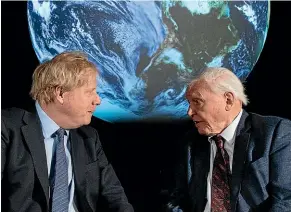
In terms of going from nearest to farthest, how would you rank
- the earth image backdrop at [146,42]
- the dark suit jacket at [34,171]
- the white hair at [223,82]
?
the dark suit jacket at [34,171], the white hair at [223,82], the earth image backdrop at [146,42]

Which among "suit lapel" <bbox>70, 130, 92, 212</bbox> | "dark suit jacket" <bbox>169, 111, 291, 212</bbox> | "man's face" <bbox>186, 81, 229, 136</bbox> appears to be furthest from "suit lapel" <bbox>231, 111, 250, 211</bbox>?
"suit lapel" <bbox>70, 130, 92, 212</bbox>

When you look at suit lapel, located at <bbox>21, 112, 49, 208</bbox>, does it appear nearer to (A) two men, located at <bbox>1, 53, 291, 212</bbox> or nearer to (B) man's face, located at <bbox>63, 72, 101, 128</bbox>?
(A) two men, located at <bbox>1, 53, 291, 212</bbox>

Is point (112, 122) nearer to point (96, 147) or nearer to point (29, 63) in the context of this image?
point (29, 63)

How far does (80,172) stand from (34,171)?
0.80 feet

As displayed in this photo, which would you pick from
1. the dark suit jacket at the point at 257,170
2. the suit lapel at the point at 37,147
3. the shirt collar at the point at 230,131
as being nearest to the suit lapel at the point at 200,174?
the dark suit jacket at the point at 257,170

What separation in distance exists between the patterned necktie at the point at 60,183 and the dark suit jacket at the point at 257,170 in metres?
0.58

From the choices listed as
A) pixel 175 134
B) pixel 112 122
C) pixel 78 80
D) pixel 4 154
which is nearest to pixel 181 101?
pixel 175 134

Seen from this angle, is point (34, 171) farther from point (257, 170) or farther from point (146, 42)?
point (146, 42)

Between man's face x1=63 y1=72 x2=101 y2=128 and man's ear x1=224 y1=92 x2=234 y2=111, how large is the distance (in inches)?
25.2

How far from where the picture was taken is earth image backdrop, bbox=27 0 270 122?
3.69m

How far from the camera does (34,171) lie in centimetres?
247

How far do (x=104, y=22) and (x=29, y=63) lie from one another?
0.59 metres

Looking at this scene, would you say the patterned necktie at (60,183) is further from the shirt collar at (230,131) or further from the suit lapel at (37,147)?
the shirt collar at (230,131)

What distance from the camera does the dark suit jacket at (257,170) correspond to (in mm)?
2539
